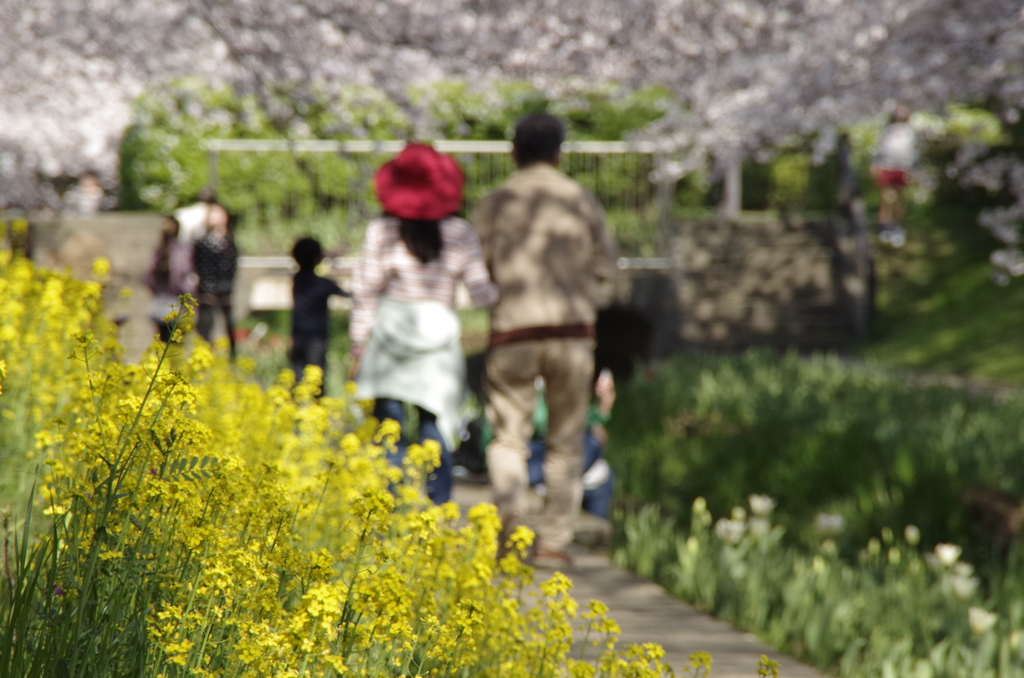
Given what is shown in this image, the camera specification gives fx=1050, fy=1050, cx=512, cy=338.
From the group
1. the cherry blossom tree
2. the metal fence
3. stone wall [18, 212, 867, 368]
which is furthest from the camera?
the metal fence

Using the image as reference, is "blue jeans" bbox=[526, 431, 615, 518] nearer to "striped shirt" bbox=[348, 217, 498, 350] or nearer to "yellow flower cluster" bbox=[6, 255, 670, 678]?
"striped shirt" bbox=[348, 217, 498, 350]

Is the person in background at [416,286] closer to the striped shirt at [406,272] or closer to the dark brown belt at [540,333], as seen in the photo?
the striped shirt at [406,272]

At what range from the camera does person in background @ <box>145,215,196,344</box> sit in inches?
339

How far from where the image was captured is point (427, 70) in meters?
9.65

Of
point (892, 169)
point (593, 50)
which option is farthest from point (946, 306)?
point (593, 50)

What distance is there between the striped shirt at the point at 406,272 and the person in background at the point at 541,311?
0.12m

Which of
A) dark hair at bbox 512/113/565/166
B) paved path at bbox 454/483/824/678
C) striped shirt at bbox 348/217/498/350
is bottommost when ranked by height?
paved path at bbox 454/483/824/678

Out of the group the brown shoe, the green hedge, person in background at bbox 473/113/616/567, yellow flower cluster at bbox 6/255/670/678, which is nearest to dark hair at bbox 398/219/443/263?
person in background at bbox 473/113/616/567

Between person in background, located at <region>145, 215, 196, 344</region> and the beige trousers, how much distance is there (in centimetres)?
505

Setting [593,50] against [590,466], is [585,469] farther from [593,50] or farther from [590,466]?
[593,50]

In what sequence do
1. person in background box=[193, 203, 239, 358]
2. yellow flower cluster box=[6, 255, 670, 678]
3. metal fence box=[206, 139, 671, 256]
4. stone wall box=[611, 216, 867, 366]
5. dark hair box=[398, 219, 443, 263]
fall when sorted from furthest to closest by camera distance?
stone wall box=[611, 216, 867, 366], metal fence box=[206, 139, 671, 256], person in background box=[193, 203, 239, 358], dark hair box=[398, 219, 443, 263], yellow flower cluster box=[6, 255, 670, 678]

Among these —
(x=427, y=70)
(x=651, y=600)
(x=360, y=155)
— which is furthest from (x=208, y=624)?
(x=360, y=155)

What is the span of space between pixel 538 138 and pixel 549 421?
1182 mm

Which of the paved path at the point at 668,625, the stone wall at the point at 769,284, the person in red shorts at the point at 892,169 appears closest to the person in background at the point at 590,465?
the paved path at the point at 668,625
